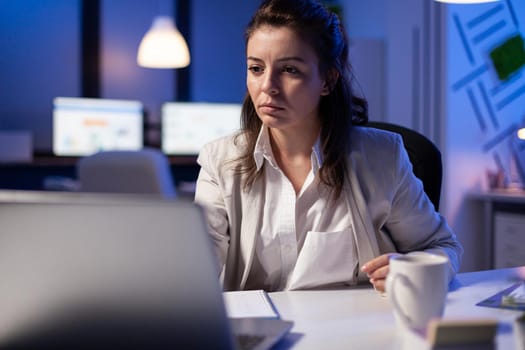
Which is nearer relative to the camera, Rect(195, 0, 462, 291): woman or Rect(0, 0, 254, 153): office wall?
Rect(195, 0, 462, 291): woman

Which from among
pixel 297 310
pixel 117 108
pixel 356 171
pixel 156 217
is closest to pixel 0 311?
pixel 156 217

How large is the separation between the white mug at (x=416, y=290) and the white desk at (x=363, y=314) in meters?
0.04

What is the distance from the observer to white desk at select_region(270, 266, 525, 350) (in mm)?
849

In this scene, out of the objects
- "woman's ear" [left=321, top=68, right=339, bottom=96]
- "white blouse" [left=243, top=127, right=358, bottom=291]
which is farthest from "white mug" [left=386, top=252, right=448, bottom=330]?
"woman's ear" [left=321, top=68, right=339, bottom=96]

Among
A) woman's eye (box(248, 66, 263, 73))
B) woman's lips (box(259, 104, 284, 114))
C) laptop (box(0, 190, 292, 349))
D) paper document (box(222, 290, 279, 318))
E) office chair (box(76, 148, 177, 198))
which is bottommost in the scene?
office chair (box(76, 148, 177, 198))

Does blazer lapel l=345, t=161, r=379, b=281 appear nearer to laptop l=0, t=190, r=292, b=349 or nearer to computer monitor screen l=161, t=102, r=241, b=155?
laptop l=0, t=190, r=292, b=349

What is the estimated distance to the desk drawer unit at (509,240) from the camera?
123 inches

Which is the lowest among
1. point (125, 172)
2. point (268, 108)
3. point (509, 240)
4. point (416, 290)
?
point (509, 240)

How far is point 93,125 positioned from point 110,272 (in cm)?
342

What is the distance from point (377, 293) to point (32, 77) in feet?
11.6

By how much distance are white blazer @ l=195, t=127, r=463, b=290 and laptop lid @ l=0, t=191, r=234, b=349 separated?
28.1 inches

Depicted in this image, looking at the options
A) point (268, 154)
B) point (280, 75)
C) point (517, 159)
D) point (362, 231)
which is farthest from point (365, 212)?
point (517, 159)

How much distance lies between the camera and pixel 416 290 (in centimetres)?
84

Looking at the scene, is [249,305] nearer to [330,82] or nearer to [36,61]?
[330,82]
